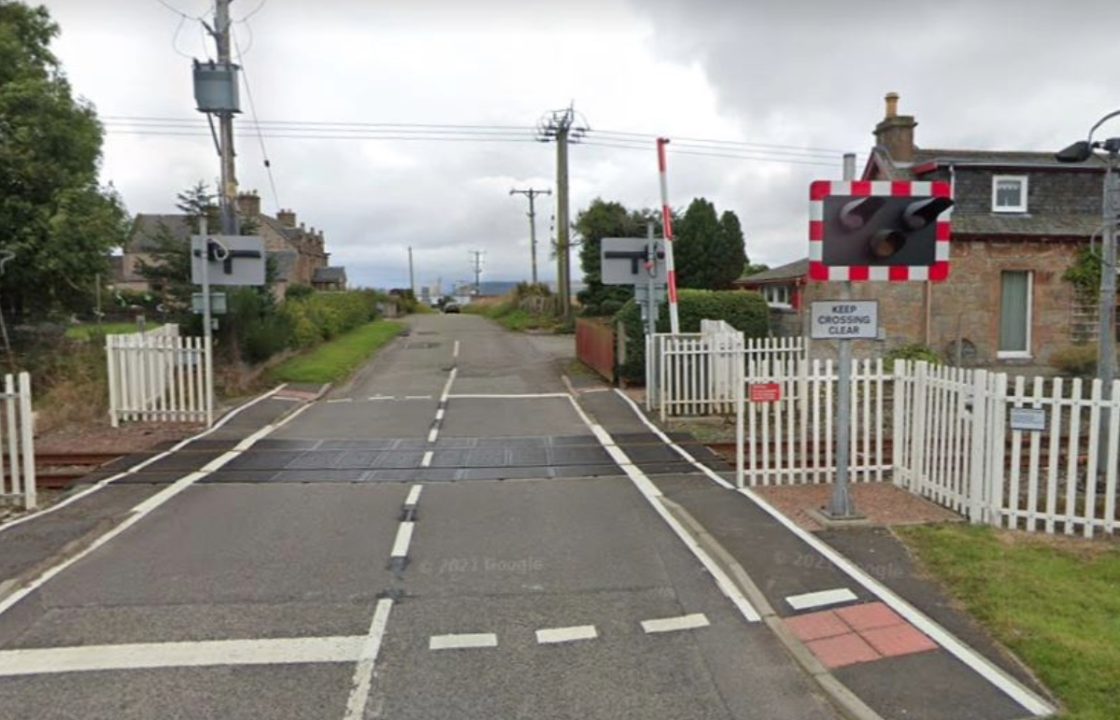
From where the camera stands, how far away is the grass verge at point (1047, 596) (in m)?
3.84

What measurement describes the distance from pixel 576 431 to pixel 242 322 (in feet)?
29.0

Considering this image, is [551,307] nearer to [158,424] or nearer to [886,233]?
[158,424]

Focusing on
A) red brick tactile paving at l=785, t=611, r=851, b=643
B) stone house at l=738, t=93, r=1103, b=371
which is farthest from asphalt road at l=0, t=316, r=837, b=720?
stone house at l=738, t=93, r=1103, b=371

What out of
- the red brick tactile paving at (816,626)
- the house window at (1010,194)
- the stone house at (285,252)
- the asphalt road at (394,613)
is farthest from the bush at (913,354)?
the stone house at (285,252)

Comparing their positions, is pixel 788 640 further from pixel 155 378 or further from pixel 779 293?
pixel 779 293

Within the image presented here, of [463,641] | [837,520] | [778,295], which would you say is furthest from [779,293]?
[463,641]

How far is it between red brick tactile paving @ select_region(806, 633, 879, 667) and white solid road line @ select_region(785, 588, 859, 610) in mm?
447

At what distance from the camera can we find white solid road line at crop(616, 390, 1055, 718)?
3.71 meters

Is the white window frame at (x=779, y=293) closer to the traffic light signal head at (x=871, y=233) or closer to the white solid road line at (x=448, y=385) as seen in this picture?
the white solid road line at (x=448, y=385)

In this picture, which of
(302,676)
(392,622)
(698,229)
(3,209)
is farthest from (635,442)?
(698,229)

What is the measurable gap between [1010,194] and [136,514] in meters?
22.2

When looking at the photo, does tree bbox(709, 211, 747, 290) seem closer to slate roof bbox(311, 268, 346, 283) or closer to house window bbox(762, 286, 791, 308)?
house window bbox(762, 286, 791, 308)

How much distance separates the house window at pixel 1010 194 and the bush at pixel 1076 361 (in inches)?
161

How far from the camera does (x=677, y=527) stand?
6.78 m
